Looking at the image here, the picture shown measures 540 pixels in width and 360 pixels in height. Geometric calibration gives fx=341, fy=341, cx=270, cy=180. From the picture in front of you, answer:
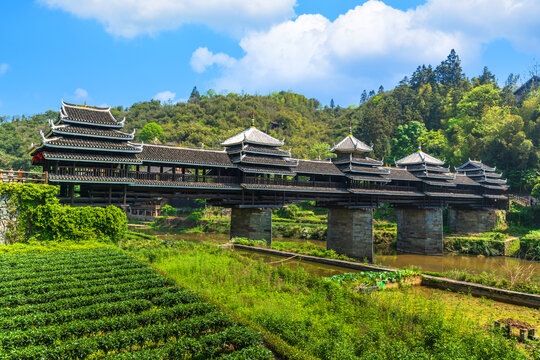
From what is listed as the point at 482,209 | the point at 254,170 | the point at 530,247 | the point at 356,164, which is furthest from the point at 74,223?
the point at 482,209

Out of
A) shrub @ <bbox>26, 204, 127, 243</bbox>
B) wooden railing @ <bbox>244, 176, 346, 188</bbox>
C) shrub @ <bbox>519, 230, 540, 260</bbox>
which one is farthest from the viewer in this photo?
shrub @ <bbox>519, 230, 540, 260</bbox>

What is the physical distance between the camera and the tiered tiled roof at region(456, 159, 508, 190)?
153 feet

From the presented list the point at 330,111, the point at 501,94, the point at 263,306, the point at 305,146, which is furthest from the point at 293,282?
the point at 330,111

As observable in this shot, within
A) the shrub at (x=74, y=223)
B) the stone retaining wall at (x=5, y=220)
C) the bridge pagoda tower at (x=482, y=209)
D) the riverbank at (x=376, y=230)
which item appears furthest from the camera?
the bridge pagoda tower at (x=482, y=209)

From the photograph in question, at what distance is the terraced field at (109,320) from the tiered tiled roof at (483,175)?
47452 mm

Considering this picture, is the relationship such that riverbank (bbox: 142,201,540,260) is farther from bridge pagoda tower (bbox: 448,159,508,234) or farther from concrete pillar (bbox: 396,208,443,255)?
concrete pillar (bbox: 396,208,443,255)

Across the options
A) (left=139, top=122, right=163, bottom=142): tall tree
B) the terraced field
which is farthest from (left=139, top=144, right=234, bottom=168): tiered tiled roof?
(left=139, top=122, right=163, bottom=142): tall tree

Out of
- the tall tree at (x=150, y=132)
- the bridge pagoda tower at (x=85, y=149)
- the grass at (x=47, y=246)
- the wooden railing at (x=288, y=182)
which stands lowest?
the grass at (x=47, y=246)

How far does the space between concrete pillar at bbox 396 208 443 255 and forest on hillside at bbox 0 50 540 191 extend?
51.1ft

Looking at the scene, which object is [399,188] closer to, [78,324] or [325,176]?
[325,176]

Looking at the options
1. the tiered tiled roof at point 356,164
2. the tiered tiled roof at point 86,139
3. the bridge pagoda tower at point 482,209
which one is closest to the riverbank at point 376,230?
the bridge pagoda tower at point 482,209

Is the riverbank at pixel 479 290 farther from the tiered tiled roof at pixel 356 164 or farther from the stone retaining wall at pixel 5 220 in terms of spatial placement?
the stone retaining wall at pixel 5 220

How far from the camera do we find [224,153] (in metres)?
28.9

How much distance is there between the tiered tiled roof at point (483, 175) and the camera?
46688mm
